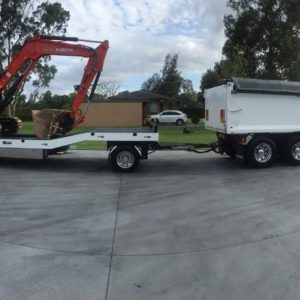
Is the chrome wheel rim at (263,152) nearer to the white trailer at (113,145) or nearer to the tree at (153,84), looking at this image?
the white trailer at (113,145)

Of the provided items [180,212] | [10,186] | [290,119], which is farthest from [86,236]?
[290,119]

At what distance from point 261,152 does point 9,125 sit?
26.2 feet

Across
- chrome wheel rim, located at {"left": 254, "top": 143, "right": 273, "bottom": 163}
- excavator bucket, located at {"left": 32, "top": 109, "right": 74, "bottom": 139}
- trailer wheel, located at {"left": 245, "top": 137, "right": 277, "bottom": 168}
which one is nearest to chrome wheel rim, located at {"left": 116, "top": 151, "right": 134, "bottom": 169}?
excavator bucket, located at {"left": 32, "top": 109, "right": 74, "bottom": 139}

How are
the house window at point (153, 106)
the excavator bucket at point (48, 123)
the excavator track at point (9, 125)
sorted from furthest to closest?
the house window at point (153, 106), the excavator track at point (9, 125), the excavator bucket at point (48, 123)

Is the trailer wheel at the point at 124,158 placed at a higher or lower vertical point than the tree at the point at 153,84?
lower

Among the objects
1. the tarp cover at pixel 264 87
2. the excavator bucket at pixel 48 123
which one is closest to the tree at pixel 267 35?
the tarp cover at pixel 264 87

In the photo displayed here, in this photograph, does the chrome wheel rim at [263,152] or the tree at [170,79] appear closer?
the chrome wheel rim at [263,152]

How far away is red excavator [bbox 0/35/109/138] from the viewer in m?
13.2

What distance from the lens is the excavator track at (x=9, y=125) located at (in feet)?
48.3

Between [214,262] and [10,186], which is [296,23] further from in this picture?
[214,262]

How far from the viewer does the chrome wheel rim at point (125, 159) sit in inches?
479

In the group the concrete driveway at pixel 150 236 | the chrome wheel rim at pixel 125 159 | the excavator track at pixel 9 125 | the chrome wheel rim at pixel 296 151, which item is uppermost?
the excavator track at pixel 9 125

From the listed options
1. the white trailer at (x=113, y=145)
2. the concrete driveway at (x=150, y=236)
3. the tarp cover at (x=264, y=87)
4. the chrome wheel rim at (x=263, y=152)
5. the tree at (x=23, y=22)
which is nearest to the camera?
the concrete driveway at (x=150, y=236)

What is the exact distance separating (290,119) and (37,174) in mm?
7099
